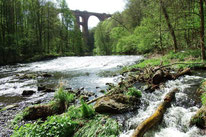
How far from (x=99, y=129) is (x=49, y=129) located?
126 centimetres

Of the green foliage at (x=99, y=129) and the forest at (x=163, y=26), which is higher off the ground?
the forest at (x=163, y=26)

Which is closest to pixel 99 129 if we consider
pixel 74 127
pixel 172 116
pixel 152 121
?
pixel 74 127

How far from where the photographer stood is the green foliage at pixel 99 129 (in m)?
3.21

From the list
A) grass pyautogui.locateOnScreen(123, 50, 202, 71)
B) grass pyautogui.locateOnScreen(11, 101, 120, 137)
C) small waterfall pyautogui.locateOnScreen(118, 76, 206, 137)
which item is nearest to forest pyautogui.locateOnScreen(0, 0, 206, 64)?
grass pyautogui.locateOnScreen(123, 50, 202, 71)

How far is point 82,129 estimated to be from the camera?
3.35 metres

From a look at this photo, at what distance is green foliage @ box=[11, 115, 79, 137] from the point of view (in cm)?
287

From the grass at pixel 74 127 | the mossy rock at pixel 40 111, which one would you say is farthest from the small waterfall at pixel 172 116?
the mossy rock at pixel 40 111

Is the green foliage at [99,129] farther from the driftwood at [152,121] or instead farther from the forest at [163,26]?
the forest at [163,26]

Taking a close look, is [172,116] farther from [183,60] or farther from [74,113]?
[183,60]

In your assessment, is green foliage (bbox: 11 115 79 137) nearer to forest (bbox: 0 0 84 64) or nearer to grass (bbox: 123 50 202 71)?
grass (bbox: 123 50 202 71)

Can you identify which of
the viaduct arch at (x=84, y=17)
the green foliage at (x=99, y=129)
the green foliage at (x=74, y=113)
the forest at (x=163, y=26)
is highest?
the viaduct arch at (x=84, y=17)

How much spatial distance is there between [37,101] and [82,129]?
3.93 metres

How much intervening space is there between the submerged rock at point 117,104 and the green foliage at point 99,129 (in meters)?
0.63

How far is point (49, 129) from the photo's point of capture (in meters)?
3.03
